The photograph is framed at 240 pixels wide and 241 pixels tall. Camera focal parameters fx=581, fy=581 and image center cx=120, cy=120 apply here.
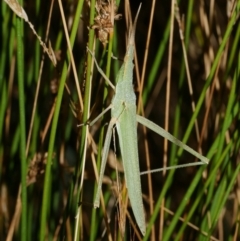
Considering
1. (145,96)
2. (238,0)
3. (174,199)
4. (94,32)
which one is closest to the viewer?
(94,32)

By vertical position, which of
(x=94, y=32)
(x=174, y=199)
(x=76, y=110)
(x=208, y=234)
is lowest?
(x=174, y=199)

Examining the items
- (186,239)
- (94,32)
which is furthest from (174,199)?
(94,32)

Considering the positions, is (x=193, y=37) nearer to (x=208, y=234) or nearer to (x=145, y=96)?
(x=145, y=96)

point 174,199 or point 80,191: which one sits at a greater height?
point 80,191

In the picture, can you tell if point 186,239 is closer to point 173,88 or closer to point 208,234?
point 208,234

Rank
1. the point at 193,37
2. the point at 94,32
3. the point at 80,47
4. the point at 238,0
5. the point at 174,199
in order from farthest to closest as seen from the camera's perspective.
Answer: the point at 174,199, the point at 193,37, the point at 80,47, the point at 238,0, the point at 94,32

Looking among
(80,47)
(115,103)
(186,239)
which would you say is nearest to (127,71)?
(115,103)

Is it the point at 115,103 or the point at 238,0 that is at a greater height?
the point at 238,0

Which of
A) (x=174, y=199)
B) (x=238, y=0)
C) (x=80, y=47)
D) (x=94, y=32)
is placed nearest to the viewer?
(x=94, y=32)

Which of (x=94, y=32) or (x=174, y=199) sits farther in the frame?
(x=174, y=199)
